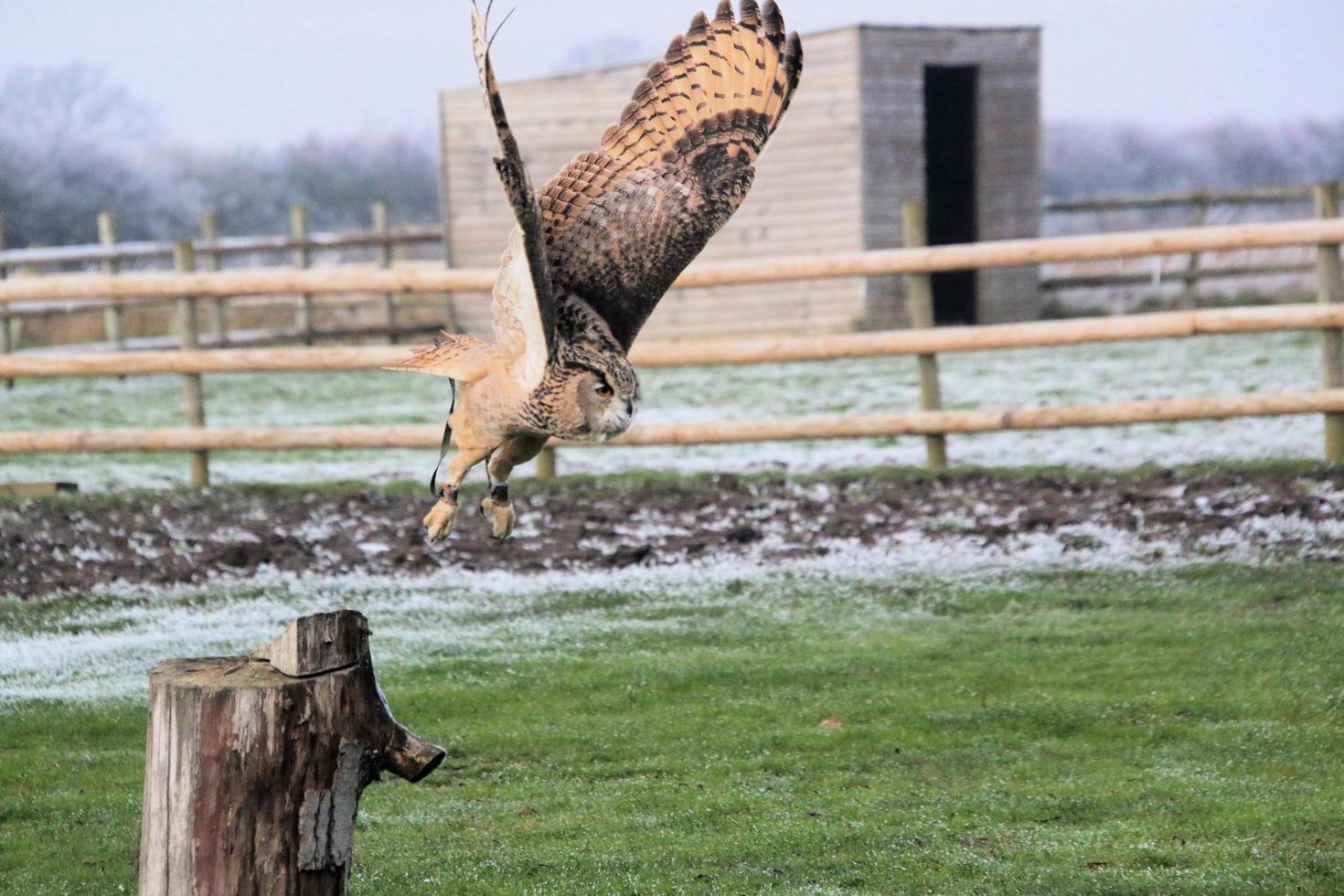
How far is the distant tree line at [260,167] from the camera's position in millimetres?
22141

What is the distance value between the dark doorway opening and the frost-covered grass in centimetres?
331

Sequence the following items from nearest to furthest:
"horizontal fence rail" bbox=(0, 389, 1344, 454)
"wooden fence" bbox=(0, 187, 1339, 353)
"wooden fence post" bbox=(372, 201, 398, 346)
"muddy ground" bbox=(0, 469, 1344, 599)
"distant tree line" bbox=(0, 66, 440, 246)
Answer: "muddy ground" bbox=(0, 469, 1344, 599) < "horizontal fence rail" bbox=(0, 389, 1344, 454) < "wooden fence" bbox=(0, 187, 1339, 353) < "wooden fence post" bbox=(372, 201, 398, 346) < "distant tree line" bbox=(0, 66, 440, 246)

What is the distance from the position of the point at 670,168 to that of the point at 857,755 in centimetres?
163

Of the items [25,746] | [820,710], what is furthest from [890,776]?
[25,746]

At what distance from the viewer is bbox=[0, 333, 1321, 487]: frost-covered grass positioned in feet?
27.6

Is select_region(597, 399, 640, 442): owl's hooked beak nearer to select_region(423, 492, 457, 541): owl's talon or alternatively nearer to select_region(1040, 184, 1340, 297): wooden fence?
select_region(423, 492, 457, 541): owl's talon

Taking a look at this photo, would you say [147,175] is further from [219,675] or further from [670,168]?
[219,675]

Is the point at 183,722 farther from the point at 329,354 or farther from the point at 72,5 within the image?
the point at 72,5

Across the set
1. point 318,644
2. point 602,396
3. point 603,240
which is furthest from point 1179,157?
point 318,644

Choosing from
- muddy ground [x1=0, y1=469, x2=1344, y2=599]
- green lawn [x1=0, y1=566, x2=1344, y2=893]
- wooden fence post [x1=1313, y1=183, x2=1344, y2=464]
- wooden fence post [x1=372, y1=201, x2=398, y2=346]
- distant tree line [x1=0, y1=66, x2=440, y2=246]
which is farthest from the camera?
distant tree line [x1=0, y1=66, x2=440, y2=246]

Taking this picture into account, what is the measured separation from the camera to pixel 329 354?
7551 millimetres

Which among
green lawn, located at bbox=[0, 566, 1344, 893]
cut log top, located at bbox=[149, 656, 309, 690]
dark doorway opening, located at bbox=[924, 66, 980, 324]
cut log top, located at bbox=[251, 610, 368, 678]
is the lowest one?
green lawn, located at bbox=[0, 566, 1344, 893]

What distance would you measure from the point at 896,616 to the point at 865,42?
9540mm

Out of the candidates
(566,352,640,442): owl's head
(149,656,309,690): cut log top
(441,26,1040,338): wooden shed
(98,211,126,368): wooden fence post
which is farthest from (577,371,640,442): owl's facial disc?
(441,26,1040,338): wooden shed
